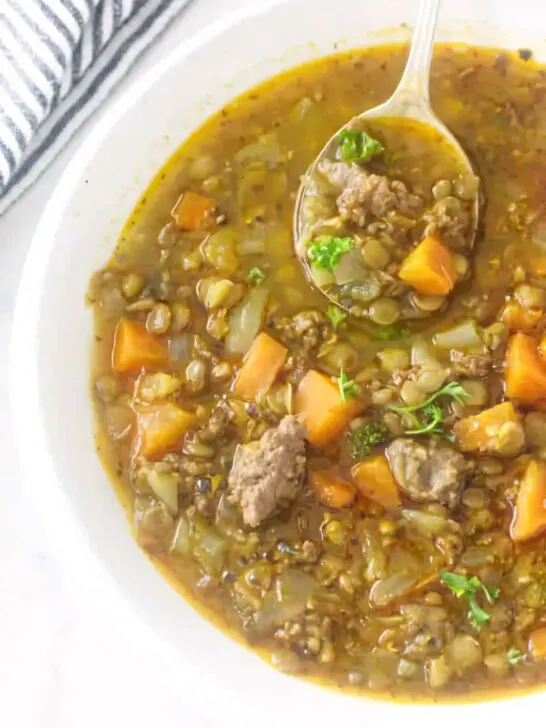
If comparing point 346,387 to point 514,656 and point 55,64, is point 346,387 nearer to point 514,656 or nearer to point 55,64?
point 514,656

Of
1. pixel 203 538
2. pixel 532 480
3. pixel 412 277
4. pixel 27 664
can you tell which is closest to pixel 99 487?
pixel 203 538

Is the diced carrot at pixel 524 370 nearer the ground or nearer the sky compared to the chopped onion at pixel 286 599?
nearer the sky

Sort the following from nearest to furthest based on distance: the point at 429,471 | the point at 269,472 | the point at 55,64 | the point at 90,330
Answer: the point at 269,472 < the point at 429,471 < the point at 90,330 < the point at 55,64

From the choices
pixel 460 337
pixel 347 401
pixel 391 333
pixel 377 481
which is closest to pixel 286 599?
pixel 377 481

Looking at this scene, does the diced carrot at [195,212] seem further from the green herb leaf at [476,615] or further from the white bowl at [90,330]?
the green herb leaf at [476,615]

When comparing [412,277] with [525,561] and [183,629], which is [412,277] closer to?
[525,561]

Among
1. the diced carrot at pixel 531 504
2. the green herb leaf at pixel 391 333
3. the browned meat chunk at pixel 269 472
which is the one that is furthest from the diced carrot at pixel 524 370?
the browned meat chunk at pixel 269 472

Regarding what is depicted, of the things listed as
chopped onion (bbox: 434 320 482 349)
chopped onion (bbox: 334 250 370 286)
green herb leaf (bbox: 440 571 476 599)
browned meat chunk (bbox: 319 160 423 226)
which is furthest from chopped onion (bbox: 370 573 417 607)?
browned meat chunk (bbox: 319 160 423 226)
